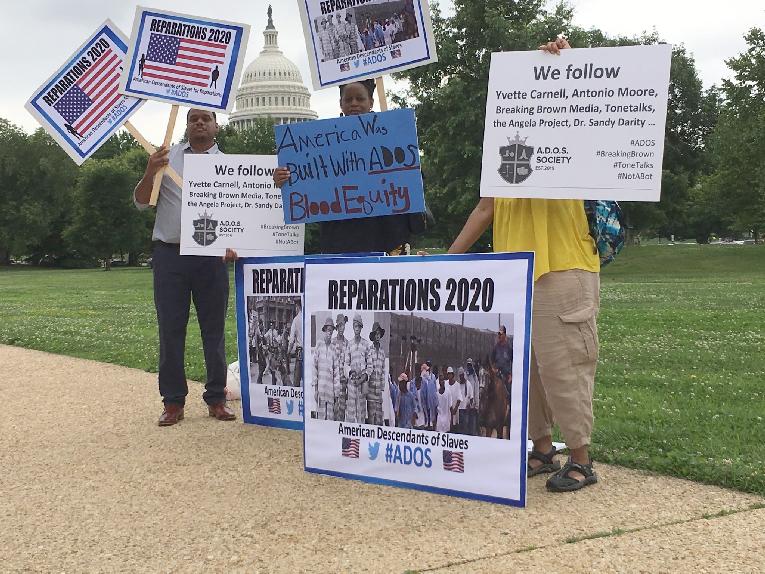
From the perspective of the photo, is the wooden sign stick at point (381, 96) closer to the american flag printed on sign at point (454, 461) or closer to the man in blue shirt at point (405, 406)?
the man in blue shirt at point (405, 406)

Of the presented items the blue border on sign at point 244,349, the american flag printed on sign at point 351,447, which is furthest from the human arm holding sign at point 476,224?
the blue border on sign at point 244,349

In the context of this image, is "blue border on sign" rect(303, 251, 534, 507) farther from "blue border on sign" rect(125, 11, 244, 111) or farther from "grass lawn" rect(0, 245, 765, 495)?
"blue border on sign" rect(125, 11, 244, 111)

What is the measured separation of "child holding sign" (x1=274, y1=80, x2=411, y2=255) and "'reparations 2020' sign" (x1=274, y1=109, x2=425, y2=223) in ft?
0.53

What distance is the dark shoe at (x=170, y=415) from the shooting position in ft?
20.5

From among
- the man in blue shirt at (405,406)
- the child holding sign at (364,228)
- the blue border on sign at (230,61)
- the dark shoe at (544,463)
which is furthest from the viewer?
the blue border on sign at (230,61)

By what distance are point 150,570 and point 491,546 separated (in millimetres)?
1452

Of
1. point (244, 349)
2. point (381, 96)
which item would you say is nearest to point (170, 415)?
point (244, 349)

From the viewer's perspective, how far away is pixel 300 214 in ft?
18.0

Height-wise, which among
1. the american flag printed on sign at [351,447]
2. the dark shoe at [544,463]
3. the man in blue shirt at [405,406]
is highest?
the man in blue shirt at [405,406]

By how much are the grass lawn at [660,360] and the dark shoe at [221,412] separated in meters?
2.18

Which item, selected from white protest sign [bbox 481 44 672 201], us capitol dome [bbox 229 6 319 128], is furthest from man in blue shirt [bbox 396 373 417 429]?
us capitol dome [bbox 229 6 319 128]

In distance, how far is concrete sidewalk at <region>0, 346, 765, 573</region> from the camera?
11.7 feet

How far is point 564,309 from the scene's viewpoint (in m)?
4.38

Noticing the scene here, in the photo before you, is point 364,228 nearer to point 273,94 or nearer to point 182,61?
point 182,61
